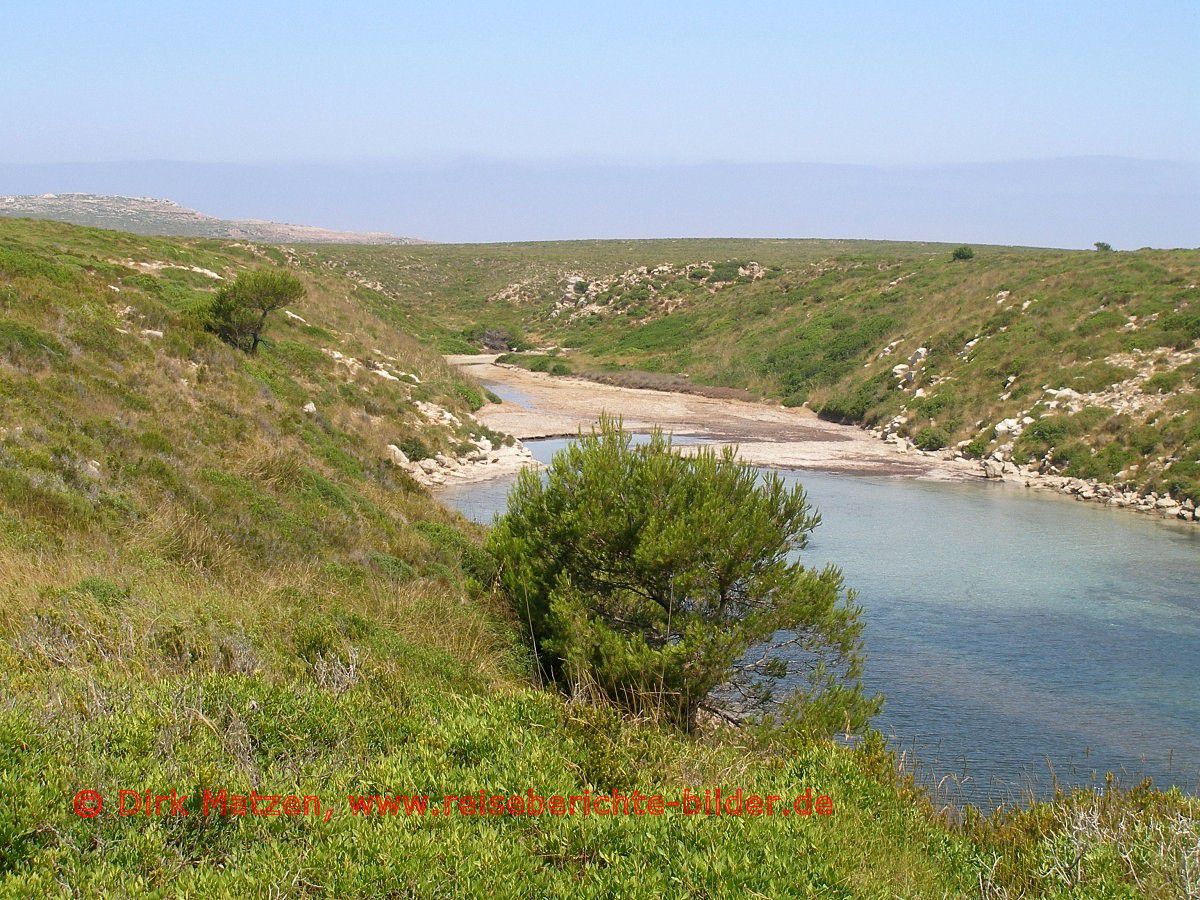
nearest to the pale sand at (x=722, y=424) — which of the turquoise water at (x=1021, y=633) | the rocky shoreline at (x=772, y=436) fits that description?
the rocky shoreline at (x=772, y=436)

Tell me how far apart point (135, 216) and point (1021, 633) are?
12899 centimetres

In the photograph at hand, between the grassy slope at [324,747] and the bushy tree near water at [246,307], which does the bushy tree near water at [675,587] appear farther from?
the bushy tree near water at [246,307]

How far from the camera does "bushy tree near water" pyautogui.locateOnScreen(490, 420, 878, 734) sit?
10195mm

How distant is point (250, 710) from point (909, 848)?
4111 mm

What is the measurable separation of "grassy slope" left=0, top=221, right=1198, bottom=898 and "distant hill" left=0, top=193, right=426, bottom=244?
90.0m

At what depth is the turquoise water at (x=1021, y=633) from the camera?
11.8 meters

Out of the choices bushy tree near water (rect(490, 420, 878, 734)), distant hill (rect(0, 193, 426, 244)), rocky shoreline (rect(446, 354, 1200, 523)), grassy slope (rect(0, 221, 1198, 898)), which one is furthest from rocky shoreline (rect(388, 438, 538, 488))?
distant hill (rect(0, 193, 426, 244))

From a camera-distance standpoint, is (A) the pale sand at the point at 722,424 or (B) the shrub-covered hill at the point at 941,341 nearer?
(B) the shrub-covered hill at the point at 941,341

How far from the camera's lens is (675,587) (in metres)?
10.7

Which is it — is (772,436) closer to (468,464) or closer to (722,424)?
(722,424)

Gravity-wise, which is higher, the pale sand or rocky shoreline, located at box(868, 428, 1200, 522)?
rocky shoreline, located at box(868, 428, 1200, 522)

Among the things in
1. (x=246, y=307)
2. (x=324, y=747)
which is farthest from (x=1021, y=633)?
(x=246, y=307)

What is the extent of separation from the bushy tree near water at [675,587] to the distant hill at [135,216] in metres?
91.2

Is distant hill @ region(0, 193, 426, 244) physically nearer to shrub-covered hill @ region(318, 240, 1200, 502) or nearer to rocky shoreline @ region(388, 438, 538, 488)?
shrub-covered hill @ region(318, 240, 1200, 502)
